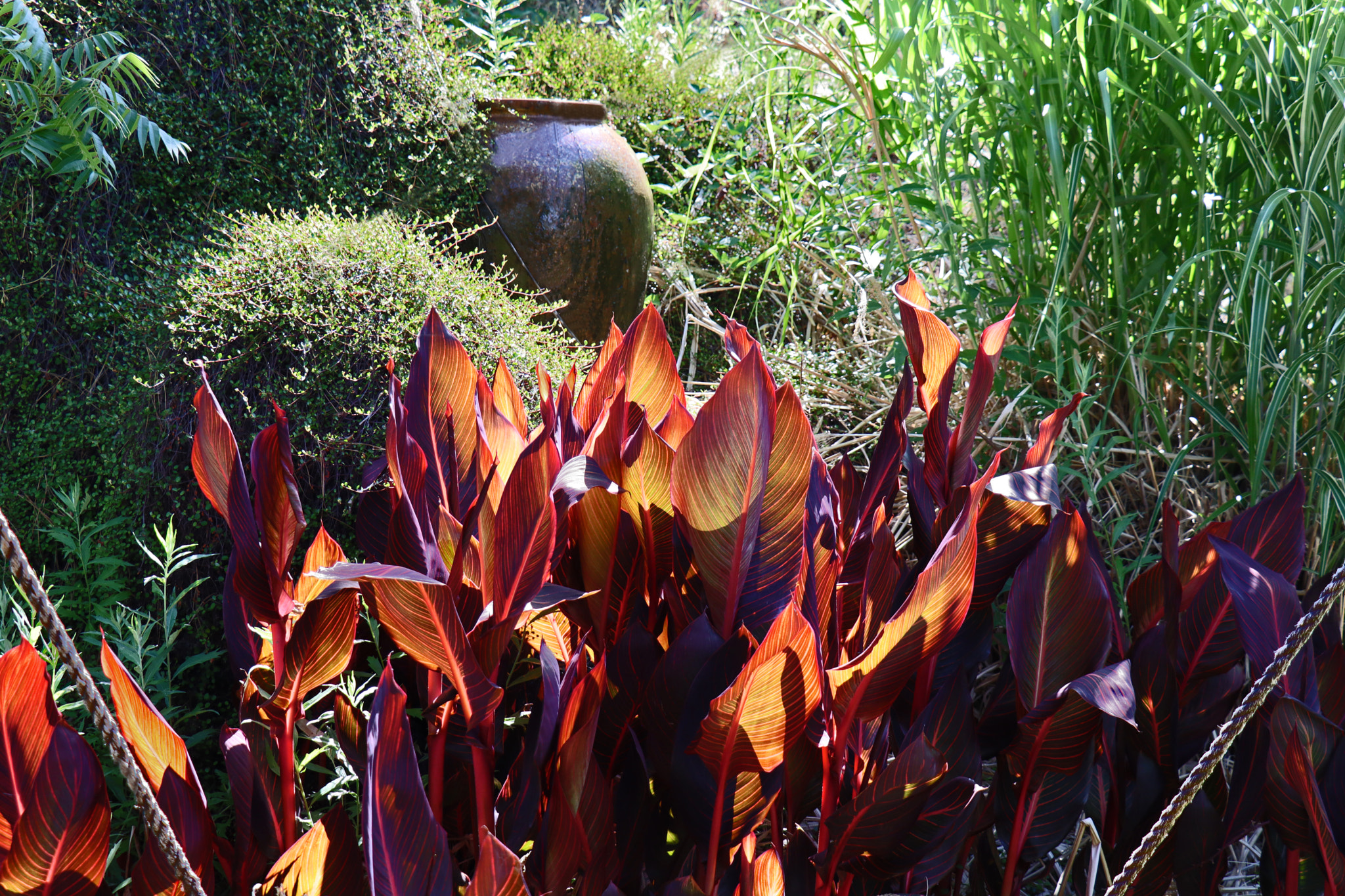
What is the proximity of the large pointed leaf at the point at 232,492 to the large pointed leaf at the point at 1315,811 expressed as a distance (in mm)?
1098

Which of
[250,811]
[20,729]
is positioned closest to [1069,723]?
[250,811]

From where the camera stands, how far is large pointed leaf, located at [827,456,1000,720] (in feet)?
2.86

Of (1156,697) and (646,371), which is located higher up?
(646,371)

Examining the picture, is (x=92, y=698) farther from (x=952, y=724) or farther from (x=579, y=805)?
(x=952, y=724)

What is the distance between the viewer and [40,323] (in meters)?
2.37

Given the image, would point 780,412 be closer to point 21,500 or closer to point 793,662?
point 793,662

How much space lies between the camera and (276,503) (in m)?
0.98

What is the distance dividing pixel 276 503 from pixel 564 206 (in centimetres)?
242

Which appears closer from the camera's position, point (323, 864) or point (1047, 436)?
point (323, 864)

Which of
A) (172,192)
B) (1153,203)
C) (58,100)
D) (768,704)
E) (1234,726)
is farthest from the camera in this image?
(172,192)

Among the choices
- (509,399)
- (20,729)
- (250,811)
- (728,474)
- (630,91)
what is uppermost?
(630,91)

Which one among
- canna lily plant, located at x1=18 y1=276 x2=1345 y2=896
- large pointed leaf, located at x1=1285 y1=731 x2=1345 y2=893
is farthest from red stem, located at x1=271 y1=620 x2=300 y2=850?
large pointed leaf, located at x1=1285 y1=731 x2=1345 y2=893

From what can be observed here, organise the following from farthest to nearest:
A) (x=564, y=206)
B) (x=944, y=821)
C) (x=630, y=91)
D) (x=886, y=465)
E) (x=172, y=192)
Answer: (x=630, y=91)
(x=564, y=206)
(x=172, y=192)
(x=886, y=465)
(x=944, y=821)

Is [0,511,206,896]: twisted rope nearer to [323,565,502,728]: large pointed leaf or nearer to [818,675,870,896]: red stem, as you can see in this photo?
[323,565,502,728]: large pointed leaf
